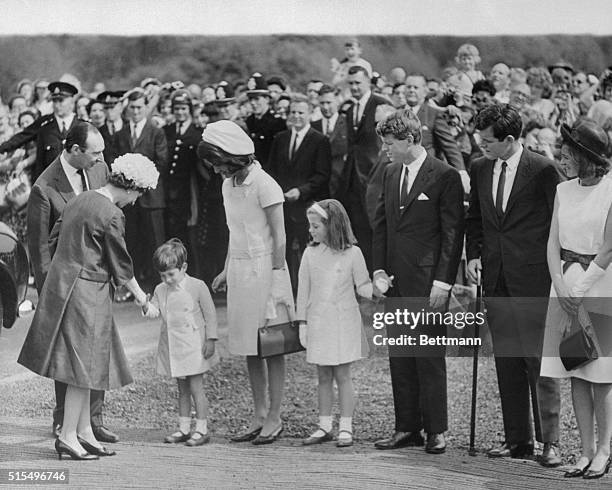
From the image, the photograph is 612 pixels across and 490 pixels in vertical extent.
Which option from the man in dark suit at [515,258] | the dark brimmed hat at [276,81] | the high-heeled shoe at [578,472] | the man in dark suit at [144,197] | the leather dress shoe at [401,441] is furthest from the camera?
the dark brimmed hat at [276,81]

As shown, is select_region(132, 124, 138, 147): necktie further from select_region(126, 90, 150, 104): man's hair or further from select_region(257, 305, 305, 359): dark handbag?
select_region(257, 305, 305, 359): dark handbag

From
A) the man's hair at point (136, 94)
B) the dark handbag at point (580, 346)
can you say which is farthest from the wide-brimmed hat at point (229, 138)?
the dark handbag at point (580, 346)

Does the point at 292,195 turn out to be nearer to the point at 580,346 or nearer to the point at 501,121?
the point at 501,121

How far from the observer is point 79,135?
16.3 feet

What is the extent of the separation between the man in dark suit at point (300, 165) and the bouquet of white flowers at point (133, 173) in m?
0.72

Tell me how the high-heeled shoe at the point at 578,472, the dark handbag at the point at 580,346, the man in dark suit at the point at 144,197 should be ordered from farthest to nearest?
the man in dark suit at the point at 144,197
the high-heeled shoe at the point at 578,472
the dark handbag at the point at 580,346

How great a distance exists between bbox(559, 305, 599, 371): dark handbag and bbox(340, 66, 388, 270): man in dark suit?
127 centimetres

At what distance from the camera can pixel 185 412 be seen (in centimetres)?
503

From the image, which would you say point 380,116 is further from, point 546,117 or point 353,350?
point 353,350

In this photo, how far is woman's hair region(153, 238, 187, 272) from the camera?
503cm

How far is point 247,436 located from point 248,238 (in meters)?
1.08

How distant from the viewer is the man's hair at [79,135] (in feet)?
16.3

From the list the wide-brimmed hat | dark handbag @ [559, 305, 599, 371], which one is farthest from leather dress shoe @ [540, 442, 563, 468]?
the wide-brimmed hat

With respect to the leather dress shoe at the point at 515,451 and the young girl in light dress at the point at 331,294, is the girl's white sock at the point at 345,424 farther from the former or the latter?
the leather dress shoe at the point at 515,451
